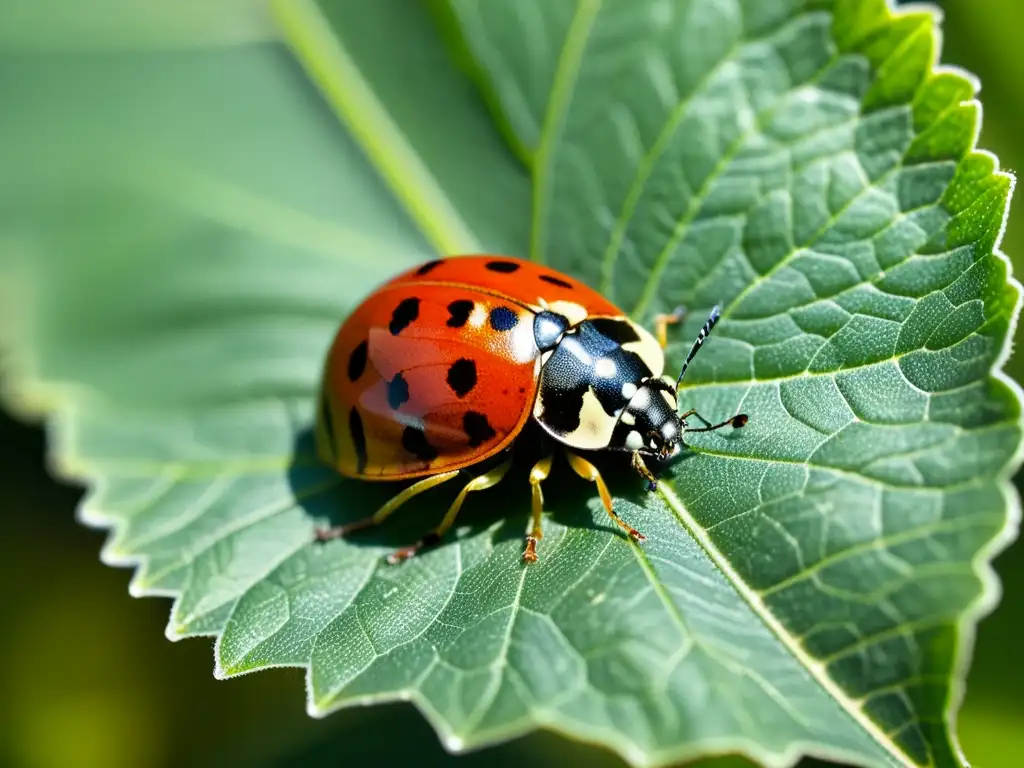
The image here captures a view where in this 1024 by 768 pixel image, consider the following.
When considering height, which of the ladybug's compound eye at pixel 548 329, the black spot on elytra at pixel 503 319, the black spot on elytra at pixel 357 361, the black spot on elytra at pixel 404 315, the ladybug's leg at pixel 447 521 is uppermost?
the black spot on elytra at pixel 404 315

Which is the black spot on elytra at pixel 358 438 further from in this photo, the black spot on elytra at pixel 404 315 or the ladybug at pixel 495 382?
the black spot on elytra at pixel 404 315

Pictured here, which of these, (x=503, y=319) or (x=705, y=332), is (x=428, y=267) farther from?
(x=705, y=332)

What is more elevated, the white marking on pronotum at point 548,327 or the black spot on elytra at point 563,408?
the white marking on pronotum at point 548,327

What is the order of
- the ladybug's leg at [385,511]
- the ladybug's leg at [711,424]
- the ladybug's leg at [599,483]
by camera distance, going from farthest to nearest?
the ladybug's leg at [385,511] < the ladybug's leg at [711,424] < the ladybug's leg at [599,483]

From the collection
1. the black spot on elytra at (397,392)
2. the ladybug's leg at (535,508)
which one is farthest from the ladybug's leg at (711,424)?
the black spot on elytra at (397,392)

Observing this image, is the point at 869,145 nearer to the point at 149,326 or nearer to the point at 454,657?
the point at 454,657

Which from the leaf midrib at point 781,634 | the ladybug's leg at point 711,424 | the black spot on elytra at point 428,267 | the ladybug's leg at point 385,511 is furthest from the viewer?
the black spot on elytra at point 428,267

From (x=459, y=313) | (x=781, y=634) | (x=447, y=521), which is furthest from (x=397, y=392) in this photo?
(x=781, y=634)
